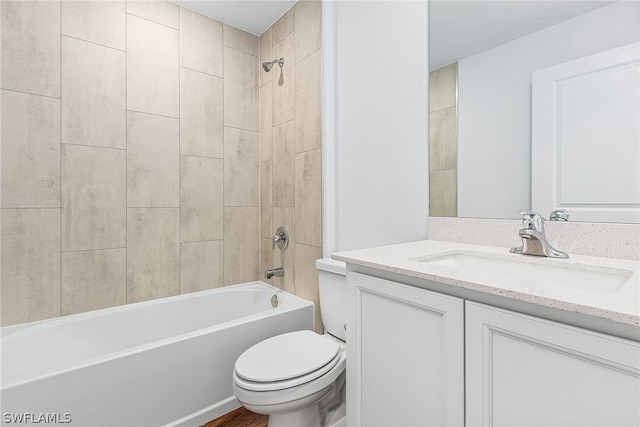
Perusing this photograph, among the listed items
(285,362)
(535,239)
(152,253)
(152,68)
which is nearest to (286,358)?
(285,362)

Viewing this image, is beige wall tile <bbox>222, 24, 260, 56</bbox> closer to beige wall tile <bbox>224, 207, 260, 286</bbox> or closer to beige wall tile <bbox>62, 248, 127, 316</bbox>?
beige wall tile <bbox>224, 207, 260, 286</bbox>

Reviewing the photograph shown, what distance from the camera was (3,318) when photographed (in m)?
1.55

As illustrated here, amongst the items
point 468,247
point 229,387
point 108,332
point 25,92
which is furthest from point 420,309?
point 25,92

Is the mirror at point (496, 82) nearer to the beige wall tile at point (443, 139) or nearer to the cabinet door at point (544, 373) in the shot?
the beige wall tile at point (443, 139)

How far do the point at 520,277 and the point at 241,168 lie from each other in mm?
1882

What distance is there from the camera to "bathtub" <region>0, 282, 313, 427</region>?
118 cm

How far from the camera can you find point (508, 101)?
4.21 feet

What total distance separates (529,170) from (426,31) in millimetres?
843

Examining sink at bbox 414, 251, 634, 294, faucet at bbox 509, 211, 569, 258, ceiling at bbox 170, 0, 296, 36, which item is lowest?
sink at bbox 414, 251, 634, 294

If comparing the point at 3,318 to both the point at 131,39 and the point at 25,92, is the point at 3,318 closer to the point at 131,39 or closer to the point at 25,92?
the point at 25,92

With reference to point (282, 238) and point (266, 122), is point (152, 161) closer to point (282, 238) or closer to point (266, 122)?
point (266, 122)

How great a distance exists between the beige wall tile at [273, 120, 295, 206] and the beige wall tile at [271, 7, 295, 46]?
0.60 metres

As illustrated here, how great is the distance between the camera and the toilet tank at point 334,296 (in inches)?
61.4

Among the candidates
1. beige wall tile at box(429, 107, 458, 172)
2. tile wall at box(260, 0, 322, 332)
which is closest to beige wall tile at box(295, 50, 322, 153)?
tile wall at box(260, 0, 322, 332)
